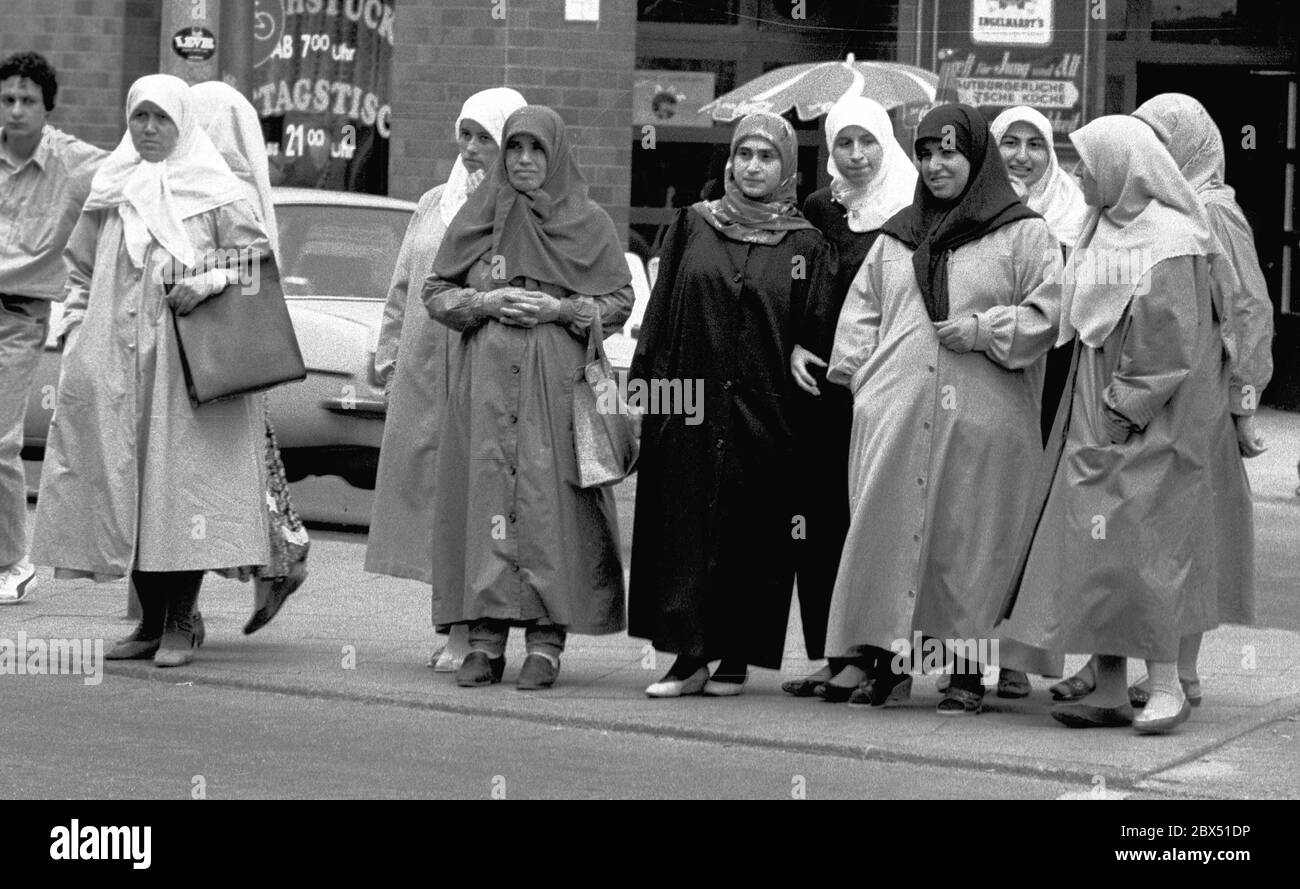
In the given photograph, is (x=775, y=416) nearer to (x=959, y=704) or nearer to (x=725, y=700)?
(x=725, y=700)

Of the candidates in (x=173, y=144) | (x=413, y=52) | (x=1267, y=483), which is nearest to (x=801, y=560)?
(x=173, y=144)

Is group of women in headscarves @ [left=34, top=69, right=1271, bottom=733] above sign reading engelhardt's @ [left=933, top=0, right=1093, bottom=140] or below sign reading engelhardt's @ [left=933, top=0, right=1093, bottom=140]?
below

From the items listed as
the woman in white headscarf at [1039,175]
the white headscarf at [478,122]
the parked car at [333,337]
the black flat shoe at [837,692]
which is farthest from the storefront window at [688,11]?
the black flat shoe at [837,692]

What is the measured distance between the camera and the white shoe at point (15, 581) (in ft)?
31.2

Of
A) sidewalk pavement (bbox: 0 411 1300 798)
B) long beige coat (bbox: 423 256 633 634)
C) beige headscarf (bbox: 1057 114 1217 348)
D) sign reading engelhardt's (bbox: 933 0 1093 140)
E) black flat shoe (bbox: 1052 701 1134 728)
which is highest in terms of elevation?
sign reading engelhardt's (bbox: 933 0 1093 140)

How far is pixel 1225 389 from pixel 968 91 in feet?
31.6

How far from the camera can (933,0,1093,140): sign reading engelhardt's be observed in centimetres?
1678

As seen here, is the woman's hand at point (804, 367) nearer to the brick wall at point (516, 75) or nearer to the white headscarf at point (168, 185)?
the white headscarf at point (168, 185)

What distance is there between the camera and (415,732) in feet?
23.8

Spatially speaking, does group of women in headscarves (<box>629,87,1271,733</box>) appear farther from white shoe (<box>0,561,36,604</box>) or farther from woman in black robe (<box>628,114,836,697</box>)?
white shoe (<box>0,561,36,604</box>)

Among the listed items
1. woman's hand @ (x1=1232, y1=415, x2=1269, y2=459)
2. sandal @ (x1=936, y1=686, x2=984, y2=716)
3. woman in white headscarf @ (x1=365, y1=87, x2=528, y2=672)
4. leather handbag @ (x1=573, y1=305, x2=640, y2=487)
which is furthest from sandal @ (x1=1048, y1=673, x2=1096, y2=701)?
woman in white headscarf @ (x1=365, y1=87, x2=528, y2=672)

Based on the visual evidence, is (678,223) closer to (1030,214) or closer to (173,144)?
(1030,214)

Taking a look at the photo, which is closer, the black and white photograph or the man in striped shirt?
the black and white photograph

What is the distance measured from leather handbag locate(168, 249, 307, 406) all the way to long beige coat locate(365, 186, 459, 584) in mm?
381
